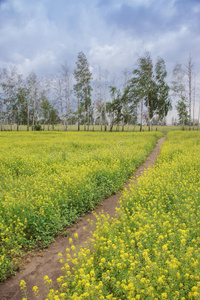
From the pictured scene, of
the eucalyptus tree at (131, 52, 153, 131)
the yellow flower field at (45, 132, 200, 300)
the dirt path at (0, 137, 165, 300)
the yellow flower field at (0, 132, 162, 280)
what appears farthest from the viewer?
the eucalyptus tree at (131, 52, 153, 131)

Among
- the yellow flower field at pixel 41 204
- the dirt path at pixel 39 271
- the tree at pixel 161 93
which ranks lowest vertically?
the dirt path at pixel 39 271

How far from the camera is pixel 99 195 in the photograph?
582cm

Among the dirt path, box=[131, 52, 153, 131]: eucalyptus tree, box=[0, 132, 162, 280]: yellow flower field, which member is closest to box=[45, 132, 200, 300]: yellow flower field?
the dirt path

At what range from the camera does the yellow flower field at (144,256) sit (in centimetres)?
212

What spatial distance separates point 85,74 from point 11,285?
139 feet

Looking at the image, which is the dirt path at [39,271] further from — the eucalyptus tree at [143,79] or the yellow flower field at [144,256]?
the eucalyptus tree at [143,79]

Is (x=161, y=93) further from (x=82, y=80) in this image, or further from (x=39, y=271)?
(x=39, y=271)

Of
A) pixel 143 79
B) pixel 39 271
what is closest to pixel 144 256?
pixel 39 271

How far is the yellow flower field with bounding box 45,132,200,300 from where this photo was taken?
83.7 inches

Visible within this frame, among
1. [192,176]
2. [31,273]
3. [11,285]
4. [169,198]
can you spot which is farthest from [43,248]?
[192,176]

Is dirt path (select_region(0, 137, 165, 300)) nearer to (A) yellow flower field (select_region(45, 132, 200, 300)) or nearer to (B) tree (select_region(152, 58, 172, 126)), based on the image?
(A) yellow flower field (select_region(45, 132, 200, 300))

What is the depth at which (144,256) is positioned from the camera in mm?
2383

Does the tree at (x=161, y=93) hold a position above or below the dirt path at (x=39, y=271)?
above

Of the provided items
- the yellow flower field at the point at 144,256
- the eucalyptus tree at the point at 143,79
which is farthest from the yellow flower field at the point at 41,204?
the eucalyptus tree at the point at 143,79
